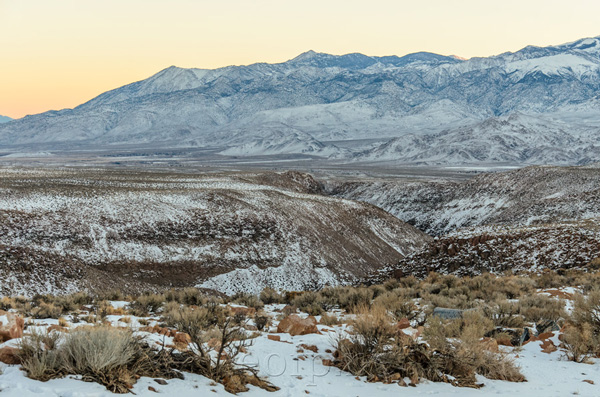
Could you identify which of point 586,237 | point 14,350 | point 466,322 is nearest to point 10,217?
point 14,350

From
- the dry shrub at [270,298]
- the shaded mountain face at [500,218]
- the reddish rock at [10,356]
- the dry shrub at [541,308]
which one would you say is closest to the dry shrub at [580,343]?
the dry shrub at [541,308]

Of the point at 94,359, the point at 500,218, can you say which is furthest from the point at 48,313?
the point at 500,218

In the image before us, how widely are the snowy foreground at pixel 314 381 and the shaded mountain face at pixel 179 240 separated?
57.0 ft

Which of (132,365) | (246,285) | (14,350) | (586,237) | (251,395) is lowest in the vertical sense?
(246,285)

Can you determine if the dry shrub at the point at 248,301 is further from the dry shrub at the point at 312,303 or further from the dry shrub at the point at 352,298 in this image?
the dry shrub at the point at 352,298

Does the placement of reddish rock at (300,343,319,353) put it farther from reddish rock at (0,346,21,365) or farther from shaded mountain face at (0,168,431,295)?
shaded mountain face at (0,168,431,295)

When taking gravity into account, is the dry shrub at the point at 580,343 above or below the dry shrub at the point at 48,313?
below

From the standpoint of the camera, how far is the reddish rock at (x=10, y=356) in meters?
5.72

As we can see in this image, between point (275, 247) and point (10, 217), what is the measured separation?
1720cm

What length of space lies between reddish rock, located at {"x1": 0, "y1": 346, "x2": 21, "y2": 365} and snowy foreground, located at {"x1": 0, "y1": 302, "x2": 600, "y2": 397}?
0.41 feet

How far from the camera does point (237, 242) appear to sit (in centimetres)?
3316

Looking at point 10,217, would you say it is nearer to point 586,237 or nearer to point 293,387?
point 293,387

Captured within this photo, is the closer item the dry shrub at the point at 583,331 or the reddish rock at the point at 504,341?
the dry shrub at the point at 583,331

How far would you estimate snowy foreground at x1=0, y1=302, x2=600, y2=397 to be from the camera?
5.36 meters
